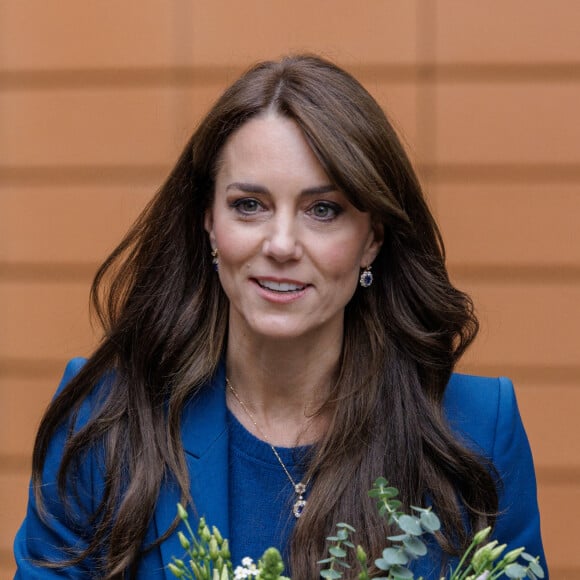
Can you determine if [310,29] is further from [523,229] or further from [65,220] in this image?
[65,220]

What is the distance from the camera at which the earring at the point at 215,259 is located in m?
2.74

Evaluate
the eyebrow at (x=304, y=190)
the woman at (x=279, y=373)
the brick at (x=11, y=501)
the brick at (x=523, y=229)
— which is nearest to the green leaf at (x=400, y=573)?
the woman at (x=279, y=373)

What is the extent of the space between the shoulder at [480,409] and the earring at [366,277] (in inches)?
11.3

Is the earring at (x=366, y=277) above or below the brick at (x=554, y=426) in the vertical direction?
above

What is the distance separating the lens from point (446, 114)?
518 centimetres

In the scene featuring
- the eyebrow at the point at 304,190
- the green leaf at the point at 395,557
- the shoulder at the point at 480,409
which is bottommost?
the shoulder at the point at 480,409

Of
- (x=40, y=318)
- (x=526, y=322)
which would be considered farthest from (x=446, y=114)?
(x=40, y=318)

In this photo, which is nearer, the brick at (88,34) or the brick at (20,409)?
the brick at (88,34)

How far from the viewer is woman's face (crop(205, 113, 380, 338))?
251 cm

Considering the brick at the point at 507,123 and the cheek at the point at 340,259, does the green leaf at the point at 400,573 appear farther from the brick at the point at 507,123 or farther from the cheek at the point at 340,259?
the brick at the point at 507,123

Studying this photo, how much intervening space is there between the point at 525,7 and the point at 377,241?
264 cm

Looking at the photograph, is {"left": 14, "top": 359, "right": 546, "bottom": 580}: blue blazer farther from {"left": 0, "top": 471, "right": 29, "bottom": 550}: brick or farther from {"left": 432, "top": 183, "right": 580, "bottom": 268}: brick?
{"left": 0, "top": 471, "right": 29, "bottom": 550}: brick

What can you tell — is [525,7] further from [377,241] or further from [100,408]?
[100,408]

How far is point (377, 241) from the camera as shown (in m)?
2.78
